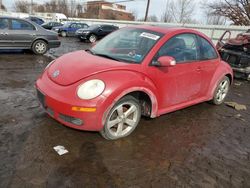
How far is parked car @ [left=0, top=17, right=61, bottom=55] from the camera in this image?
30.5 feet

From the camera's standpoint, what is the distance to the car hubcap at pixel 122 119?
3314mm

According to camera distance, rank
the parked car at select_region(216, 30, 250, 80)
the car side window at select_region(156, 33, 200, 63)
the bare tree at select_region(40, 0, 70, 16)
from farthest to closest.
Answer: the bare tree at select_region(40, 0, 70, 16), the parked car at select_region(216, 30, 250, 80), the car side window at select_region(156, 33, 200, 63)

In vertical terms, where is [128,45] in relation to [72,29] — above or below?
above

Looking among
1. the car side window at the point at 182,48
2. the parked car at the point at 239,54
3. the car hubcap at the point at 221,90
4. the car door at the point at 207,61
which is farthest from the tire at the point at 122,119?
the parked car at the point at 239,54

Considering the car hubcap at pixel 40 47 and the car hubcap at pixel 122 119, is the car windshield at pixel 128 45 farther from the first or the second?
the car hubcap at pixel 40 47

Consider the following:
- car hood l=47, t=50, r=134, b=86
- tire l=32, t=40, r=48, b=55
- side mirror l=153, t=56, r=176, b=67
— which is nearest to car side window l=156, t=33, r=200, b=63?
side mirror l=153, t=56, r=176, b=67

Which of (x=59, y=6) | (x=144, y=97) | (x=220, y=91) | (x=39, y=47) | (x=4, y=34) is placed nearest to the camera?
(x=144, y=97)

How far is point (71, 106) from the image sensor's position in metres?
2.99

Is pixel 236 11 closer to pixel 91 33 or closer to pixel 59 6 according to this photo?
pixel 91 33

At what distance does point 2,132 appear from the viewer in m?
3.39

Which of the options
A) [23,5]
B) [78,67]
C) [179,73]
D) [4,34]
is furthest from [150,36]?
[23,5]

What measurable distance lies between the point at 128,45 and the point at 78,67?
1.04 metres

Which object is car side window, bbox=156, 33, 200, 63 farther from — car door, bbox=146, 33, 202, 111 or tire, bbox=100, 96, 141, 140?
tire, bbox=100, 96, 141, 140

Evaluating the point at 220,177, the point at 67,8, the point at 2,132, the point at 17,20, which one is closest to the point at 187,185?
the point at 220,177
